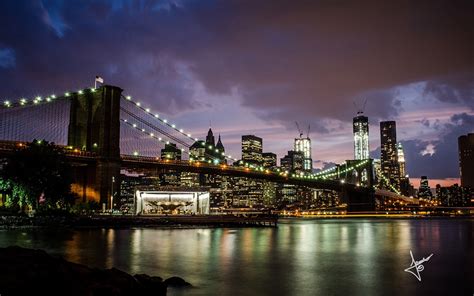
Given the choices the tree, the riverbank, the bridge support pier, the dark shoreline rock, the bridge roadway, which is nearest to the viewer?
the dark shoreline rock

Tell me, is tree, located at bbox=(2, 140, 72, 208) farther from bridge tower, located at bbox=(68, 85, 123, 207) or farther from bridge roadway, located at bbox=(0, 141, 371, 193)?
bridge tower, located at bbox=(68, 85, 123, 207)

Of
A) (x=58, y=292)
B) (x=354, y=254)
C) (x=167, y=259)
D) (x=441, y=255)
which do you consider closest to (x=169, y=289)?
(x=58, y=292)

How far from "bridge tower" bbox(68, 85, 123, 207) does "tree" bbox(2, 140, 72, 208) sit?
12162 millimetres

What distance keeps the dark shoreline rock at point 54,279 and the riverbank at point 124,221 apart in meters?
43.1

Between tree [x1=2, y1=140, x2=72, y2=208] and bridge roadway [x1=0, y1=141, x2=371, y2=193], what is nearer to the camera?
tree [x1=2, y1=140, x2=72, y2=208]

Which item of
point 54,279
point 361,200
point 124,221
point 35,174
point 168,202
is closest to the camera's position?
point 54,279

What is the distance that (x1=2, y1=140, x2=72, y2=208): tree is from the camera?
56750 millimetres

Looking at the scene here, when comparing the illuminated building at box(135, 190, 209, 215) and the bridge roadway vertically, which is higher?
the bridge roadway

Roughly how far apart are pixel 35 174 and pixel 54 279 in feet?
162

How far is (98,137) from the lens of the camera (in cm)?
7862
